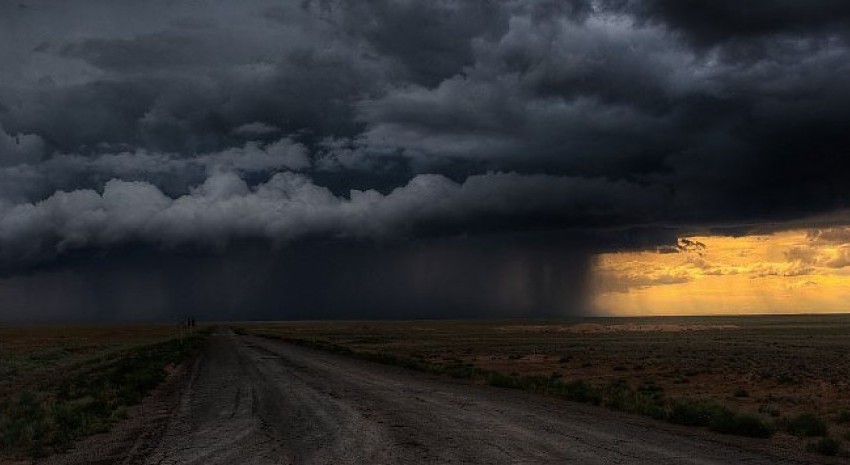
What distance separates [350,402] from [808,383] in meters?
24.2

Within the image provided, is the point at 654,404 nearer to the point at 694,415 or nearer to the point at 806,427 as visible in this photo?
the point at 694,415

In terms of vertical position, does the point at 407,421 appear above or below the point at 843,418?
above

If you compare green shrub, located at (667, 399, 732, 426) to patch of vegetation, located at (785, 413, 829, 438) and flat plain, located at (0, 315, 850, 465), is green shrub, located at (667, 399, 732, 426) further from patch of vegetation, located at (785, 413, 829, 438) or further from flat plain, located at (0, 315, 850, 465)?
patch of vegetation, located at (785, 413, 829, 438)

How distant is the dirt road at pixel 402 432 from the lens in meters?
11.7

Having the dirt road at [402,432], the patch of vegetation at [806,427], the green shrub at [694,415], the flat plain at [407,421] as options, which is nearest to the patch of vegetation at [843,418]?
the flat plain at [407,421]

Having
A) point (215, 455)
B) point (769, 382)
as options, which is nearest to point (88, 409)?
point (215, 455)

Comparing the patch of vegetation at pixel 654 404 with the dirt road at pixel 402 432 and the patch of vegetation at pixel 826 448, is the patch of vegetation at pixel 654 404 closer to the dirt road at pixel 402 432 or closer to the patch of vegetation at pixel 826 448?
the dirt road at pixel 402 432

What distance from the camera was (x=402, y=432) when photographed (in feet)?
47.0

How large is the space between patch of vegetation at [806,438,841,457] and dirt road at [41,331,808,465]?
5.97ft

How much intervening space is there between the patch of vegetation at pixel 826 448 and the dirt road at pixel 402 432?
5.97 ft

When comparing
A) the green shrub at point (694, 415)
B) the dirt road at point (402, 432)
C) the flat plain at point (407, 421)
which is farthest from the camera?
the green shrub at point (694, 415)

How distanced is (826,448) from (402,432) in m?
8.48

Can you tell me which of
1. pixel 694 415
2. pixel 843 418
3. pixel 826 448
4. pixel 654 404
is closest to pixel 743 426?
pixel 694 415

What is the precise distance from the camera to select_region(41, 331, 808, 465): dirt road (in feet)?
38.4
